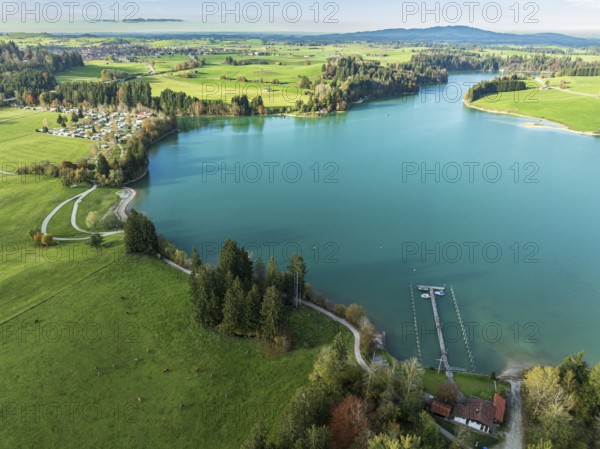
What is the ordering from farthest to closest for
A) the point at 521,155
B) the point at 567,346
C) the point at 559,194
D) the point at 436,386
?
the point at 521,155, the point at 559,194, the point at 567,346, the point at 436,386

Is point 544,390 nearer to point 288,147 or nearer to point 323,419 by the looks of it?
point 323,419

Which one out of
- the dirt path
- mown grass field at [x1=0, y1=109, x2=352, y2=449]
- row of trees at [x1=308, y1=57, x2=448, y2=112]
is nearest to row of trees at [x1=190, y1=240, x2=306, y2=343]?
mown grass field at [x1=0, y1=109, x2=352, y2=449]

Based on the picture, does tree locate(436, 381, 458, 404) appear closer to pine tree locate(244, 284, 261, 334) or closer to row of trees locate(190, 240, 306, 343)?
row of trees locate(190, 240, 306, 343)

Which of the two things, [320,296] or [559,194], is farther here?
[559,194]

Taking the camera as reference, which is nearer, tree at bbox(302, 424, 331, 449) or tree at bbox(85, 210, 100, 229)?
tree at bbox(302, 424, 331, 449)

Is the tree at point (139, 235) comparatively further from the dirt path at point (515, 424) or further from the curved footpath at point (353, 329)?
the dirt path at point (515, 424)

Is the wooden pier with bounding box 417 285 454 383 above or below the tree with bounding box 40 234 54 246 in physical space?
below

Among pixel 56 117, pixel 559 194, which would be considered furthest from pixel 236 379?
pixel 56 117
